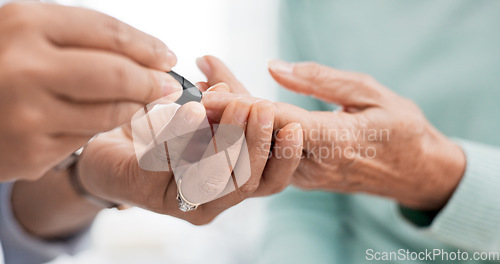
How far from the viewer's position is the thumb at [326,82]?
1.64 ft

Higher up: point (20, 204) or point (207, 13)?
point (207, 13)

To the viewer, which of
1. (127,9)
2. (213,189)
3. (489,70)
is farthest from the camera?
(127,9)

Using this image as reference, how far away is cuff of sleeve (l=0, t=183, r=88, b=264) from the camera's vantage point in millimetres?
523

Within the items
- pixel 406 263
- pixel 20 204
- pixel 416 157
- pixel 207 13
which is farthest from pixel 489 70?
pixel 20 204

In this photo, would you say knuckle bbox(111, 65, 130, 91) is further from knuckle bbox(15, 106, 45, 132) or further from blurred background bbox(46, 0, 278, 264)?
blurred background bbox(46, 0, 278, 264)

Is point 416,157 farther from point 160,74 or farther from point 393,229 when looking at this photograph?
point 160,74

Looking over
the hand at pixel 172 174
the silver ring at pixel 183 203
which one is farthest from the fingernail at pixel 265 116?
the silver ring at pixel 183 203

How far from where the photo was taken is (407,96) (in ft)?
2.27

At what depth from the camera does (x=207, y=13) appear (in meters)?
0.79

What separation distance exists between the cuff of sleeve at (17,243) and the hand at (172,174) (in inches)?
4.8

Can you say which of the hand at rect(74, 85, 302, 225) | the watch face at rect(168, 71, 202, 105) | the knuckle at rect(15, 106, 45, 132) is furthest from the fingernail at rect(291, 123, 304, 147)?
the knuckle at rect(15, 106, 45, 132)

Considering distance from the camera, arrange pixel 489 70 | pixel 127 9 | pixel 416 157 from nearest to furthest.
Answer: pixel 416 157
pixel 489 70
pixel 127 9

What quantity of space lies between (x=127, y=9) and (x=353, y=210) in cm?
58

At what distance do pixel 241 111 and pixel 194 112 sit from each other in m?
0.05
